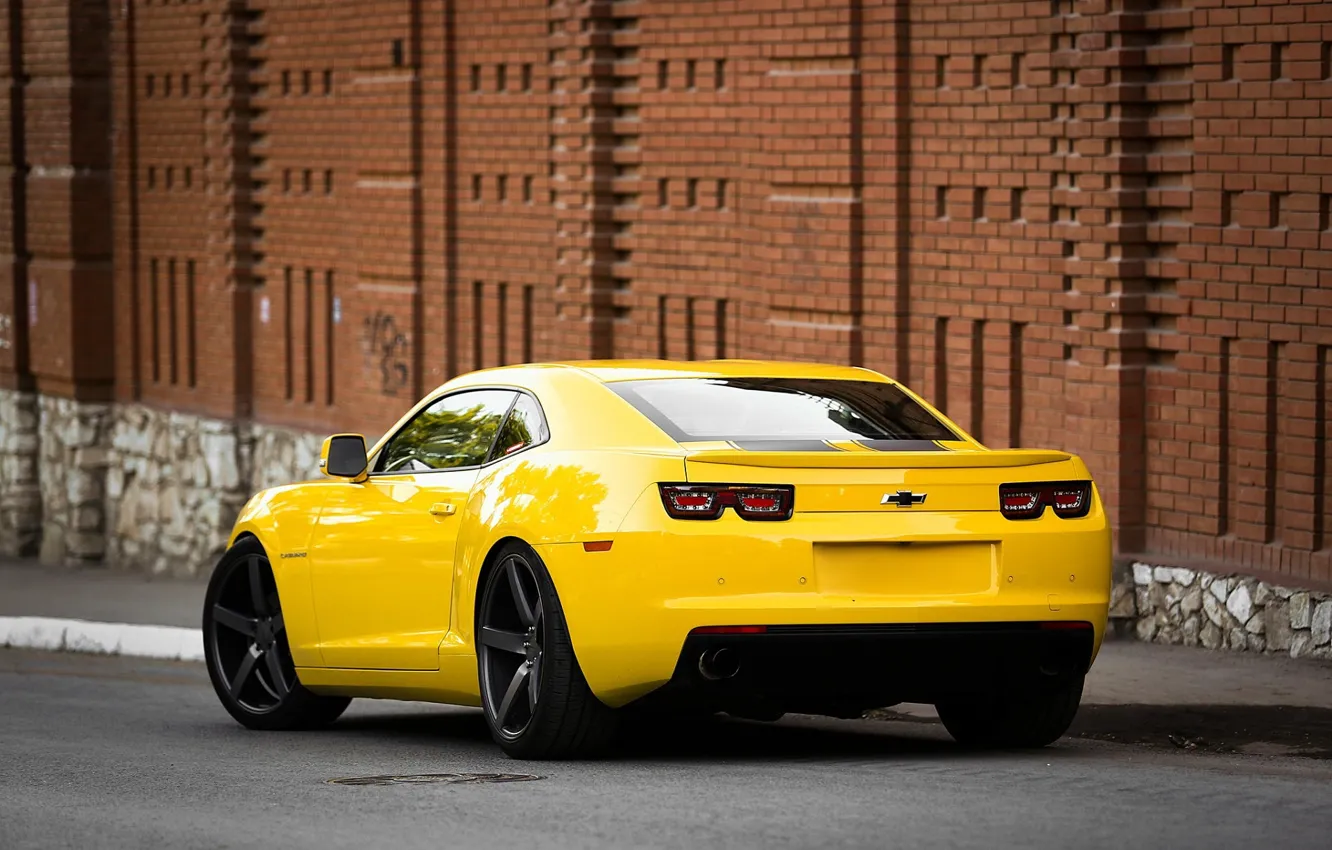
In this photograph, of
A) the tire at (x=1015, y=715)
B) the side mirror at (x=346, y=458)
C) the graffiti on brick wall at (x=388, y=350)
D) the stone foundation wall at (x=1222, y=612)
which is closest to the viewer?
the tire at (x=1015, y=715)

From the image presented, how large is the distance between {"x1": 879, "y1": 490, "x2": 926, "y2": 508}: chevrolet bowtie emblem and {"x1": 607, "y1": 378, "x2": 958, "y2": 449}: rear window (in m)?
0.44

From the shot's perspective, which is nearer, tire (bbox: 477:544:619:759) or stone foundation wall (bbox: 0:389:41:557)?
tire (bbox: 477:544:619:759)

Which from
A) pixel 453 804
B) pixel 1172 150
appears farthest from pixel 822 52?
pixel 453 804

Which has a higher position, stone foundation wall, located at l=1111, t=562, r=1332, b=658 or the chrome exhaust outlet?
the chrome exhaust outlet

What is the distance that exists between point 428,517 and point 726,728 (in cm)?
171

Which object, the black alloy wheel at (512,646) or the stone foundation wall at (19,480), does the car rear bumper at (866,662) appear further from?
the stone foundation wall at (19,480)

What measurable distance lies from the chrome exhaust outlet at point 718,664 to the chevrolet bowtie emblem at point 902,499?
2.27ft

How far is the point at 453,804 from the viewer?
7508 millimetres

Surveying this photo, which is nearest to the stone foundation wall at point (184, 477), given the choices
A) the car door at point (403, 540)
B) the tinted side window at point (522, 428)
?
the car door at point (403, 540)

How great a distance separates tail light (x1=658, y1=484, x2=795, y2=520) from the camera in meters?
7.90

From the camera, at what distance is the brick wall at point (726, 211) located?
12406 mm

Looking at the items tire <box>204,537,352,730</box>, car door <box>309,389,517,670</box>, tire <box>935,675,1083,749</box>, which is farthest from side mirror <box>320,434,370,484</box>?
tire <box>935,675,1083,749</box>

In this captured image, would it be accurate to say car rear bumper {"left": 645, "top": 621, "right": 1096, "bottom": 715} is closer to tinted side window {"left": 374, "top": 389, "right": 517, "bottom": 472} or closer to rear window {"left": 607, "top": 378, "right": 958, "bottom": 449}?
rear window {"left": 607, "top": 378, "right": 958, "bottom": 449}

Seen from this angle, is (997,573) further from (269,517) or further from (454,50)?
(454,50)
